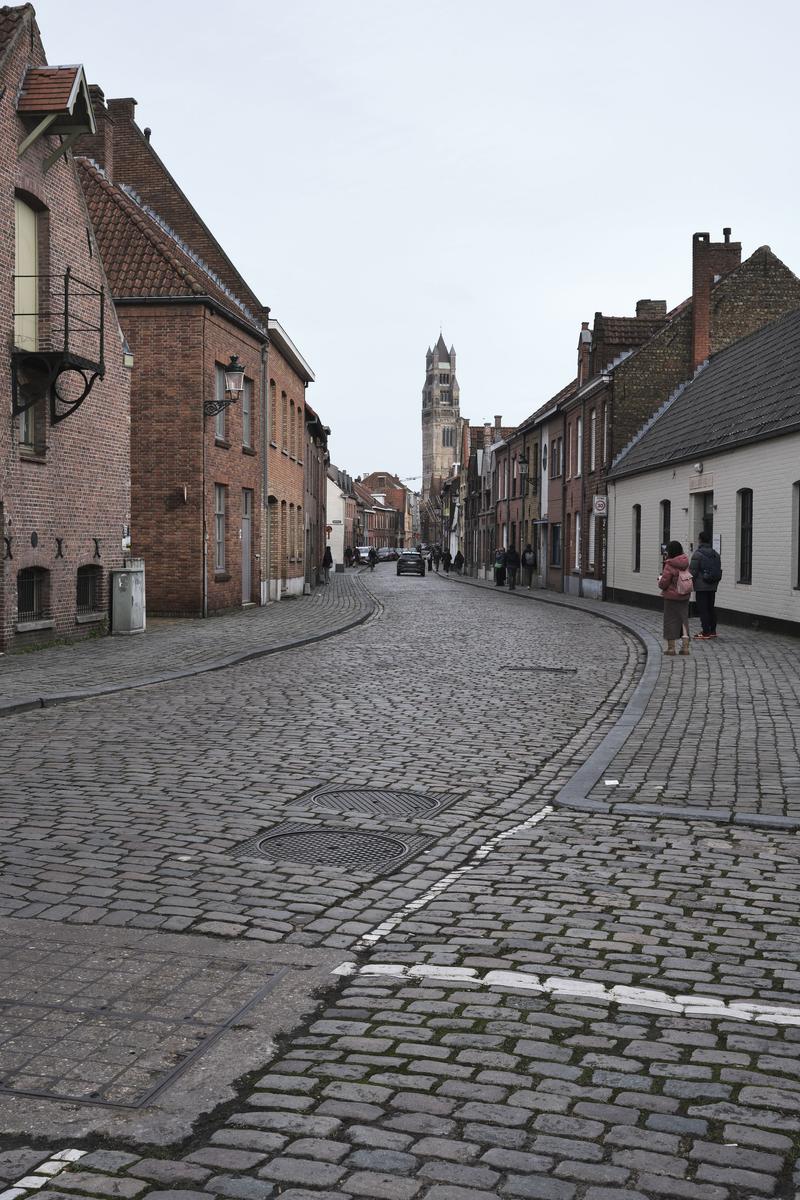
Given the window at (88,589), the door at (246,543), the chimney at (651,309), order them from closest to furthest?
the window at (88,589) < the door at (246,543) < the chimney at (651,309)

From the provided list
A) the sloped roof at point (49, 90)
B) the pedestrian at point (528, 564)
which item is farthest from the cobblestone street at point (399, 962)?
the pedestrian at point (528, 564)

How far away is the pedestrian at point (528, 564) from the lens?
48125 millimetres

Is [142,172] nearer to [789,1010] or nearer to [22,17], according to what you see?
[22,17]

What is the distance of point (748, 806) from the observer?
287 inches

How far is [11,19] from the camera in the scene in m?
17.3

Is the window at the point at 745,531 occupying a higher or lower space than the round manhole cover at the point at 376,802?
higher

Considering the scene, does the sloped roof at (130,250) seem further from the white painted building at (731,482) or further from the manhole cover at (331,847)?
the manhole cover at (331,847)

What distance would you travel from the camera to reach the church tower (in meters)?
184

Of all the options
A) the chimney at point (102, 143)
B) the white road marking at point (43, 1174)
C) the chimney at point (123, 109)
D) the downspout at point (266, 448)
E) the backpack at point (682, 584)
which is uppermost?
the chimney at point (123, 109)

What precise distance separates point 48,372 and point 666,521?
1746 cm

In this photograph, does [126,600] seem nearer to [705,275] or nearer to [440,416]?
[705,275]

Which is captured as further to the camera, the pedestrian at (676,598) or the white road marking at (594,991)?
the pedestrian at (676,598)

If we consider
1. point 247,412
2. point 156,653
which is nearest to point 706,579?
point 156,653

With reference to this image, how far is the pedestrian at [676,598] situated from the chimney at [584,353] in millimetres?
23790
